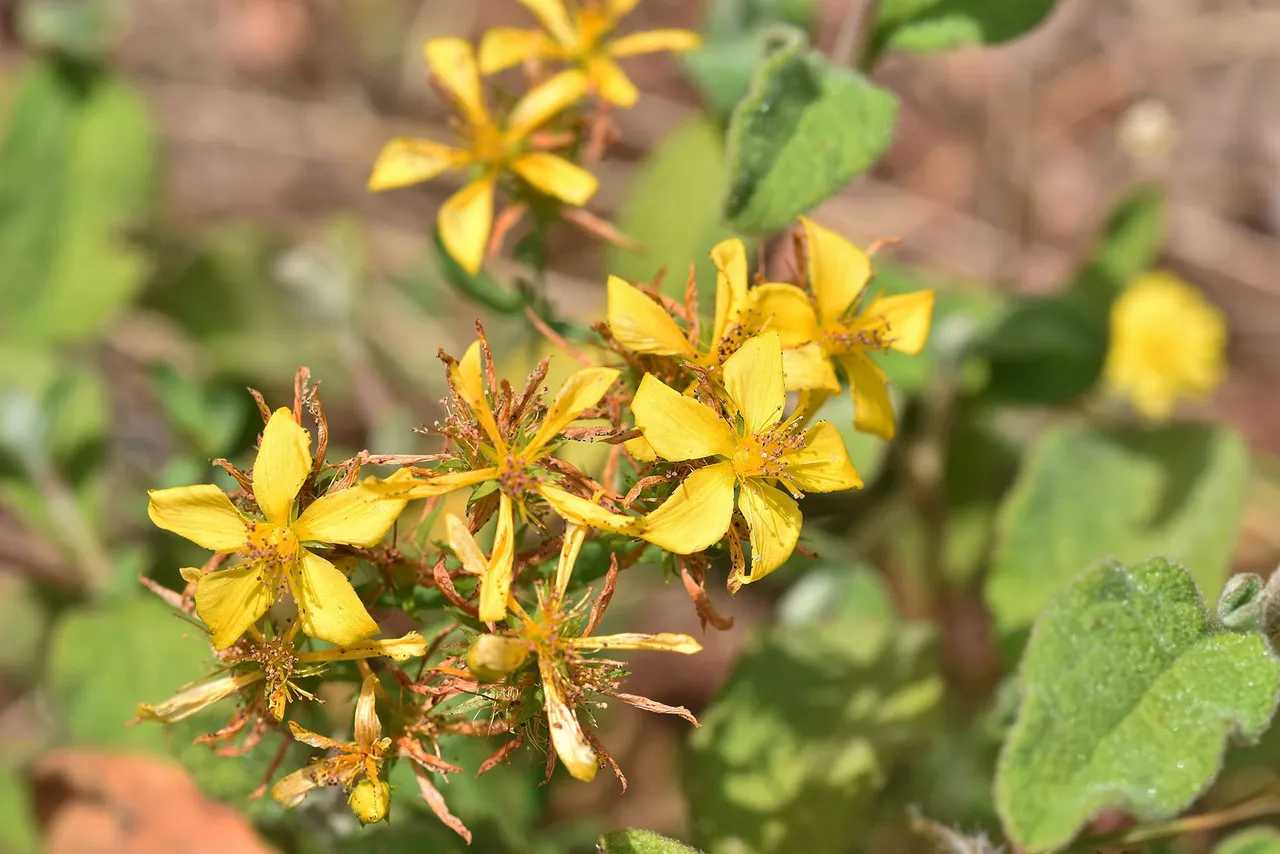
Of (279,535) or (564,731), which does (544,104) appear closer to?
(279,535)

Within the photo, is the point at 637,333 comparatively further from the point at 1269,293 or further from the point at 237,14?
the point at 237,14

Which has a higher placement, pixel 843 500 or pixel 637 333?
pixel 637 333

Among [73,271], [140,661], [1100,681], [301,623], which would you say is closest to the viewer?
[301,623]

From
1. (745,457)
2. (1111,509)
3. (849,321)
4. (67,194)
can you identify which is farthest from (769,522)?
(67,194)

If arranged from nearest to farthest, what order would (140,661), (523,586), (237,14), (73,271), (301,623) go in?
(301,623) < (523,586) < (140,661) < (73,271) < (237,14)

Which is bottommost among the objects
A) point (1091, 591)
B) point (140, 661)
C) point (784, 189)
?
point (140, 661)

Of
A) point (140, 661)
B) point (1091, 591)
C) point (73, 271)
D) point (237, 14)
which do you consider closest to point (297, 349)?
point (73, 271)

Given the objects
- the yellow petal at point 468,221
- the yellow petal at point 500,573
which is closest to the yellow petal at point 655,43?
the yellow petal at point 468,221
